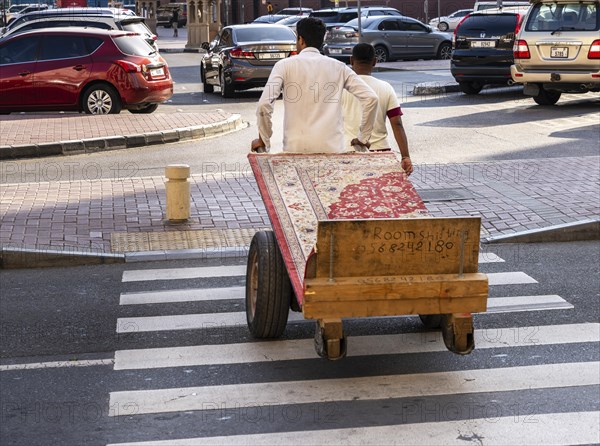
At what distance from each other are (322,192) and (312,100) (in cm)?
68

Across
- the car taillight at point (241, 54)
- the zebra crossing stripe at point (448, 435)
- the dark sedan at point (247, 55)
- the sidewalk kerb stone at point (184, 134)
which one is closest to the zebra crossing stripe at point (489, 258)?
the zebra crossing stripe at point (448, 435)

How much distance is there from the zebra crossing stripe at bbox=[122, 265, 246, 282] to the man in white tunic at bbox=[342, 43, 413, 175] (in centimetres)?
171

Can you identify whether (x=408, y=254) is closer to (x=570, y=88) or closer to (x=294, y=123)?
(x=294, y=123)

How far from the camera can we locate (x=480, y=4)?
5559cm

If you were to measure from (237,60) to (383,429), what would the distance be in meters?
18.5

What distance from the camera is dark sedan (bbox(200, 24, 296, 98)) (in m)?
23.4

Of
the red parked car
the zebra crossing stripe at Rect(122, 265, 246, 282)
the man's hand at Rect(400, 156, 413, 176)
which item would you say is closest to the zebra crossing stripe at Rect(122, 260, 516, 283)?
the zebra crossing stripe at Rect(122, 265, 246, 282)

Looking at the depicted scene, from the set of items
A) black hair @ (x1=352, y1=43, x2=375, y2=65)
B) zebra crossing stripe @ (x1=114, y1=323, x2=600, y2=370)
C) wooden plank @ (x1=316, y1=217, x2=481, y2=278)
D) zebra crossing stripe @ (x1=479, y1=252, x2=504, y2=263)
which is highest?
black hair @ (x1=352, y1=43, x2=375, y2=65)

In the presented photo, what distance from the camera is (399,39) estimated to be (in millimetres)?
36156

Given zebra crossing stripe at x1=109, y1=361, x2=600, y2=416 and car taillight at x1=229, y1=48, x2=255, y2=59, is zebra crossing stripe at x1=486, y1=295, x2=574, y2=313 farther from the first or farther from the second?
car taillight at x1=229, y1=48, x2=255, y2=59

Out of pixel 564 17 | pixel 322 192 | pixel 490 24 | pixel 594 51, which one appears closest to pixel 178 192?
pixel 322 192

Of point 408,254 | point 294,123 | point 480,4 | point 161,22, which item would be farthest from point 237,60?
point 161,22

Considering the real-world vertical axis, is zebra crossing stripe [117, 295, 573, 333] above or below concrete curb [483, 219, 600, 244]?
above

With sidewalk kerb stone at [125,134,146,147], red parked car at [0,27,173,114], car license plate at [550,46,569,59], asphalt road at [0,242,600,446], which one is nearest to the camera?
asphalt road at [0,242,600,446]
